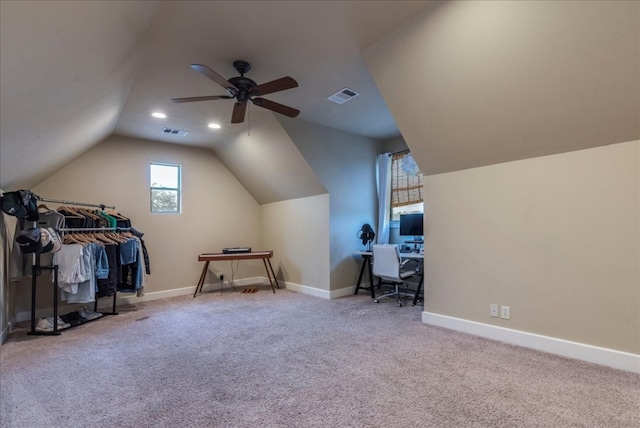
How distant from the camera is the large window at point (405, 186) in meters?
5.10

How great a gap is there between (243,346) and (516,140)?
3178 millimetres

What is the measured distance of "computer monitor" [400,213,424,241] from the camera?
4781mm

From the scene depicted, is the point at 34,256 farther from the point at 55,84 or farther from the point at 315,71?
the point at 315,71

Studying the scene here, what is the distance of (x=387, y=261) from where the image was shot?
4.37 m

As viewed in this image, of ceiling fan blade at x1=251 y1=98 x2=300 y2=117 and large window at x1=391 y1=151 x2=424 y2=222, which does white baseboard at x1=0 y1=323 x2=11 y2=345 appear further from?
large window at x1=391 y1=151 x2=424 y2=222

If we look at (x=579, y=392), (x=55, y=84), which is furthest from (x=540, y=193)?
(x=55, y=84)

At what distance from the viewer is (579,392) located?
2053 millimetres

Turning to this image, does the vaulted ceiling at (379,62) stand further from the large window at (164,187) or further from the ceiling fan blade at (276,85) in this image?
the large window at (164,187)

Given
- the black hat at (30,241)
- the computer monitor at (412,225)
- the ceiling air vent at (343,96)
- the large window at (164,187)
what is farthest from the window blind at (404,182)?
the black hat at (30,241)

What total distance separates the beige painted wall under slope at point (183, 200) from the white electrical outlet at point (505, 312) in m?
4.60

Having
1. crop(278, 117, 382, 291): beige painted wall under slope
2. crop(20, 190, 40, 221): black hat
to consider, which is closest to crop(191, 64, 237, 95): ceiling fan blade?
crop(278, 117, 382, 291): beige painted wall under slope

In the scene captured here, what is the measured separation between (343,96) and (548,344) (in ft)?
10.6

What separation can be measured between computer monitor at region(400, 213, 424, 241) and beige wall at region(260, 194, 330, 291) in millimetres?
1239

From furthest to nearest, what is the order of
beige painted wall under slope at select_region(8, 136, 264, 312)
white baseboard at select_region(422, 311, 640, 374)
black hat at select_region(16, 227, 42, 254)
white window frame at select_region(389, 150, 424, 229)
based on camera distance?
white window frame at select_region(389, 150, 424, 229) → beige painted wall under slope at select_region(8, 136, 264, 312) → black hat at select_region(16, 227, 42, 254) → white baseboard at select_region(422, 311, 640, 374)
